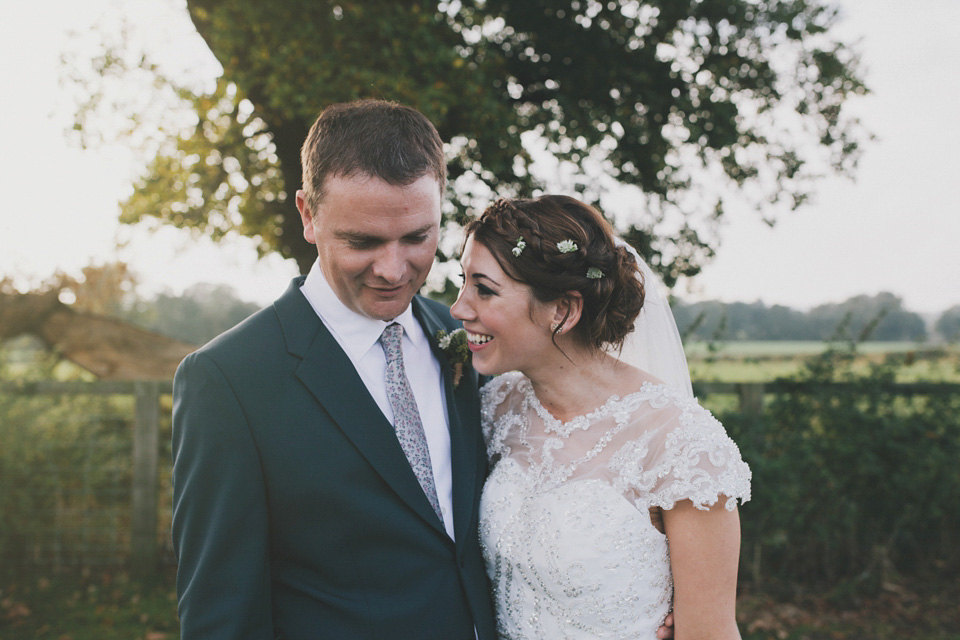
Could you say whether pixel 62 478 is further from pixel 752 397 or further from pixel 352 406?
pixel 752 397

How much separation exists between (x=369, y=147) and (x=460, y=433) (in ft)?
3.52

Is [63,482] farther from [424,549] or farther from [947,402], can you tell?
[947,402]

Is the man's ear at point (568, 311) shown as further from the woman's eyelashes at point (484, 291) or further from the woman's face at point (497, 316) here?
the woman's eyelashes at point (484, 291)

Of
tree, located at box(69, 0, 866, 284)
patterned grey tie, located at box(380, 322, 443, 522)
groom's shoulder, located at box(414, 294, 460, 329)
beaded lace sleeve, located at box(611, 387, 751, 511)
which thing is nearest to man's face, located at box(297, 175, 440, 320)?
patterned grey tie, located at box(380, 322, 443, 522)

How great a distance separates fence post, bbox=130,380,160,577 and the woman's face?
463cm

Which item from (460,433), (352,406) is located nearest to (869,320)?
(460,433)

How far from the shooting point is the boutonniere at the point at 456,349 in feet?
8.71

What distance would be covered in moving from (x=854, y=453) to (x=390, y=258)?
5.42 meters

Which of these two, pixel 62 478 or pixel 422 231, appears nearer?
pixel 422 231

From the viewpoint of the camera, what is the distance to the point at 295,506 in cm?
205

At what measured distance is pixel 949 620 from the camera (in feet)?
17.3

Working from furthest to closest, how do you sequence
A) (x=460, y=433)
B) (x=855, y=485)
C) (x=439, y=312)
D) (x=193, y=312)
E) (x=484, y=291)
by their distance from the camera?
1. (x=193, y=312)
2. (x=855, y=485)
3. (x=439, y=312)
4. (x=484, y=291)
5. (x=460, y=433)

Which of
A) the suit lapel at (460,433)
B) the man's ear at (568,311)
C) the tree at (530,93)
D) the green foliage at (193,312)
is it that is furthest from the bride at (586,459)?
the green foliage at (193,312)

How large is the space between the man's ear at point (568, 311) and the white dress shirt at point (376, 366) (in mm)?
587
